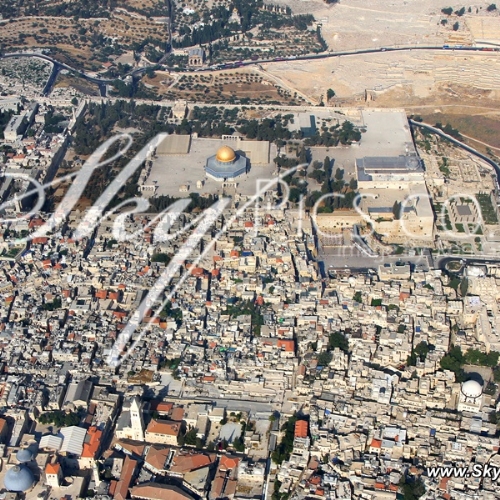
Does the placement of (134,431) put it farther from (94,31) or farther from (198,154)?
(94,31)

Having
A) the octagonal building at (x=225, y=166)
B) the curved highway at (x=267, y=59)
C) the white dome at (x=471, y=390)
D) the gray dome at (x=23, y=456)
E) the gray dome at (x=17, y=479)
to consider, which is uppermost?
the curved highway at (x=267, y=59)

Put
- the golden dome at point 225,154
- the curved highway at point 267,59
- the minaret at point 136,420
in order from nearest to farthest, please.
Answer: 1. the minaret at point 136,420
2. the golden dome at point 225,154
3. the curved highway at point 267,59

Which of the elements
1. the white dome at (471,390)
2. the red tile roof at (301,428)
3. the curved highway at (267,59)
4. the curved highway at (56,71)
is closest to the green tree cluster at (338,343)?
the red tile roof at (301,428)

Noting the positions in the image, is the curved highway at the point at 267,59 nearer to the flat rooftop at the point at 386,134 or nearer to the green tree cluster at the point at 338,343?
the flat rooftop at the point at 386,134

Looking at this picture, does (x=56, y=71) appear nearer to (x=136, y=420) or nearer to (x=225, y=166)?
(x=225, y=166)

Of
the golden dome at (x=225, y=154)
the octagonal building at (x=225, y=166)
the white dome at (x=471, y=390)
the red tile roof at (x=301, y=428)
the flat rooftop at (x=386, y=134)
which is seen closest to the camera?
the red tile roof at (x=301, y=428)

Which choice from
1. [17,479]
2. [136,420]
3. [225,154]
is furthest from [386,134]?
[17,479]
